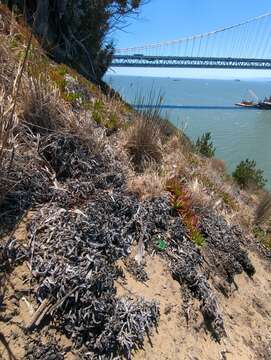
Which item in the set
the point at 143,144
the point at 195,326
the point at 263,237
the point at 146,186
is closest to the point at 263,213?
the point at 263,237

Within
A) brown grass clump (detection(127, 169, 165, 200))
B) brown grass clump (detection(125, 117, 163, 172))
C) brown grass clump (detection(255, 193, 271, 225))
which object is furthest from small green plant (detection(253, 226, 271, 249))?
brown grass clump (detection(127, 169, 165, 200))

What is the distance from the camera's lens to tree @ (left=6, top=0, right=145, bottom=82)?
998 centimetres

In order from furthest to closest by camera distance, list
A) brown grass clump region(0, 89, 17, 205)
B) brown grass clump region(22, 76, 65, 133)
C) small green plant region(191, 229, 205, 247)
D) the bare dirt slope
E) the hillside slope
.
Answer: small green plant region(191, 229, 205, 247) < brown grass clump region(22, 76, 65, 133) < the bare dirt slope < brown grass clump region(0, 89, 17, 205) < the hillside slope

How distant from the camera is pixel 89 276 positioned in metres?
2.27

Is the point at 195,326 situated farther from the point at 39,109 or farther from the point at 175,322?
the point at 39,109

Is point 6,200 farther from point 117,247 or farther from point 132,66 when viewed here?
point 132,66

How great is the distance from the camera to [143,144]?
433cm

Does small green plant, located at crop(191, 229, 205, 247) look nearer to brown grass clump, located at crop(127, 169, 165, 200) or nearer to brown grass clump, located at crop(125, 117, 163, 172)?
brown grass clump, located at crop(127, 169, 165, 200)

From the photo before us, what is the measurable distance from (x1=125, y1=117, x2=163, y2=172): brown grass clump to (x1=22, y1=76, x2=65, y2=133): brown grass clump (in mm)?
1190

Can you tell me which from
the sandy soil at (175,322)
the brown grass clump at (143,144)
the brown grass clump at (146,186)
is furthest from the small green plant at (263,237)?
the brown grass clump at (146,186)

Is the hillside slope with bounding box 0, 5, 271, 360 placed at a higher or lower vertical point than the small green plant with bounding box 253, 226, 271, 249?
higher

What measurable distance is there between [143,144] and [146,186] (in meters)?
0.90

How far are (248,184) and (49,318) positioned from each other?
35.3ft

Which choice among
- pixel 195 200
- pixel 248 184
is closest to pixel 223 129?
pixel 248 184
